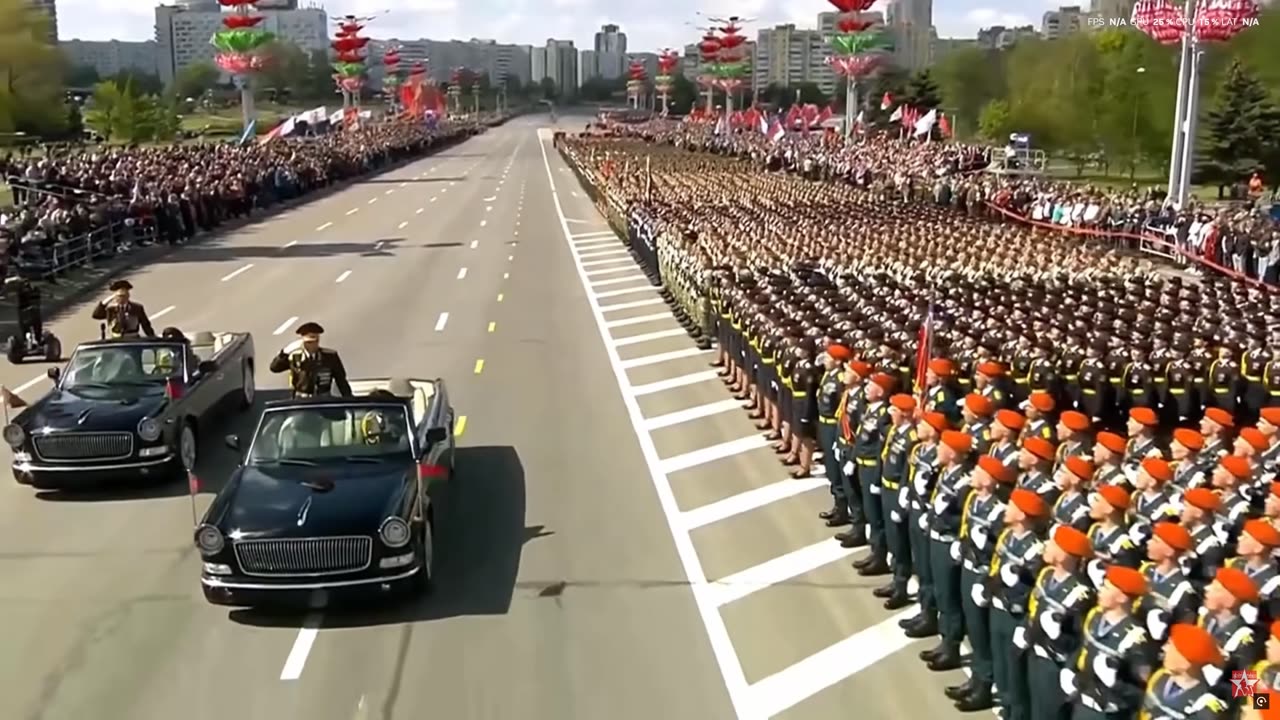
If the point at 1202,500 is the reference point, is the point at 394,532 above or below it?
below

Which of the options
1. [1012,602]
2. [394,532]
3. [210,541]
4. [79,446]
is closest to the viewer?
[1012,602]

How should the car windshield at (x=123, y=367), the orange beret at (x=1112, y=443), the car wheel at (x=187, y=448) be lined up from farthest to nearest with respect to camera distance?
the car windshield at (x=123, y=367) → the car wheel at (x=187, y=448) → the orange beret at (x=1112, y=443)

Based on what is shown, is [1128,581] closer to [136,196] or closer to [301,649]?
[301,649]

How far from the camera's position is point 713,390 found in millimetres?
18938

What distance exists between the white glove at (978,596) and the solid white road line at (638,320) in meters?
16.8

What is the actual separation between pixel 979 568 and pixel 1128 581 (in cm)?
180

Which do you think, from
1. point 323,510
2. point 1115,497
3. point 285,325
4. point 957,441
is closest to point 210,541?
point 323,510

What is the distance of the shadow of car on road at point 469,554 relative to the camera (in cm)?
1034

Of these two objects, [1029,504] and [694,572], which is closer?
[1029,504]

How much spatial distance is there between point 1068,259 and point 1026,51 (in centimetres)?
7844

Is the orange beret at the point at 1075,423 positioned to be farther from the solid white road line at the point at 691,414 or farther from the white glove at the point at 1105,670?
the solid white road line at the point at 691,414

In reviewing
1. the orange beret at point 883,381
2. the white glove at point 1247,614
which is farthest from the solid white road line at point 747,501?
the white glove at point 1247,614

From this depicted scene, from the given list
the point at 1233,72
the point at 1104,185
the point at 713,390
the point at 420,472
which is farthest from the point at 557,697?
the point at 1104,185

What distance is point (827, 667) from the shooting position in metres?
9.39
